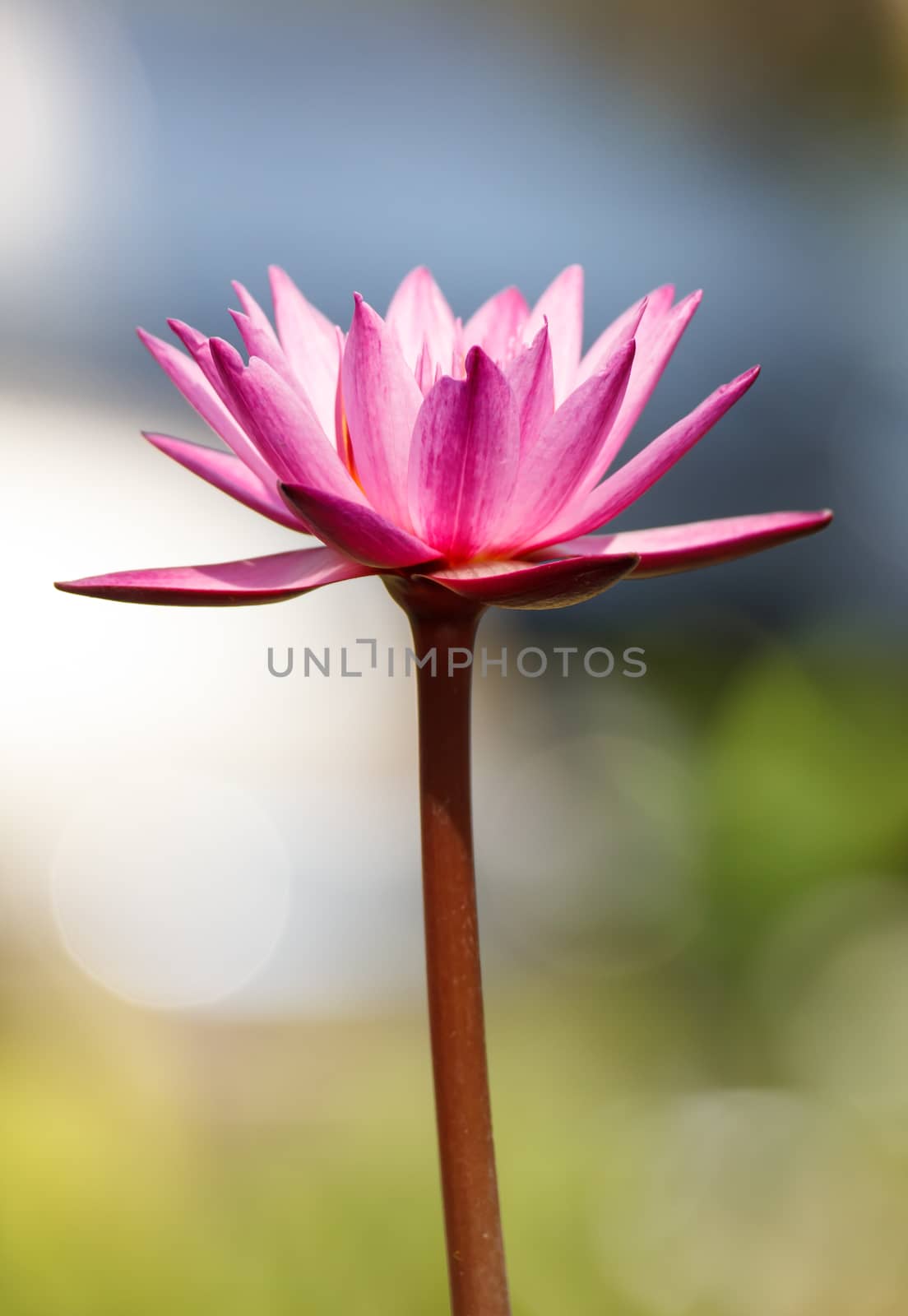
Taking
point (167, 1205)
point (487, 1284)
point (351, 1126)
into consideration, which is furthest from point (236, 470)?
point (351, 1126)

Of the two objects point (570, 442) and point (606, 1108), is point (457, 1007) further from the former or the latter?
point (606, 1108)

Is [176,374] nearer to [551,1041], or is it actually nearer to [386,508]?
[386,508]

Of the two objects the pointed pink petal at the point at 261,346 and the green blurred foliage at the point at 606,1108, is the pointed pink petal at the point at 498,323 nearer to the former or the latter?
the pointed pink petal at the point at 261,346

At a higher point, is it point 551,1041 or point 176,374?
point 176,374

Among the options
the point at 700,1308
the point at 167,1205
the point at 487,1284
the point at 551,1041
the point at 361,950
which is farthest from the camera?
the point at 361,950

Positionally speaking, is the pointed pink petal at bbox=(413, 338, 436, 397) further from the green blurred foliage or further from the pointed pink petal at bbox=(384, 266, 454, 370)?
the green blurred foliage

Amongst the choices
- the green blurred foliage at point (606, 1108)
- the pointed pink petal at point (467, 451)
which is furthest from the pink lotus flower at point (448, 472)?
the green blurred foliage at point (606, 1108)

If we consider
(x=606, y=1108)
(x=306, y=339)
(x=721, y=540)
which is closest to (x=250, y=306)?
(x=306, y=339)
